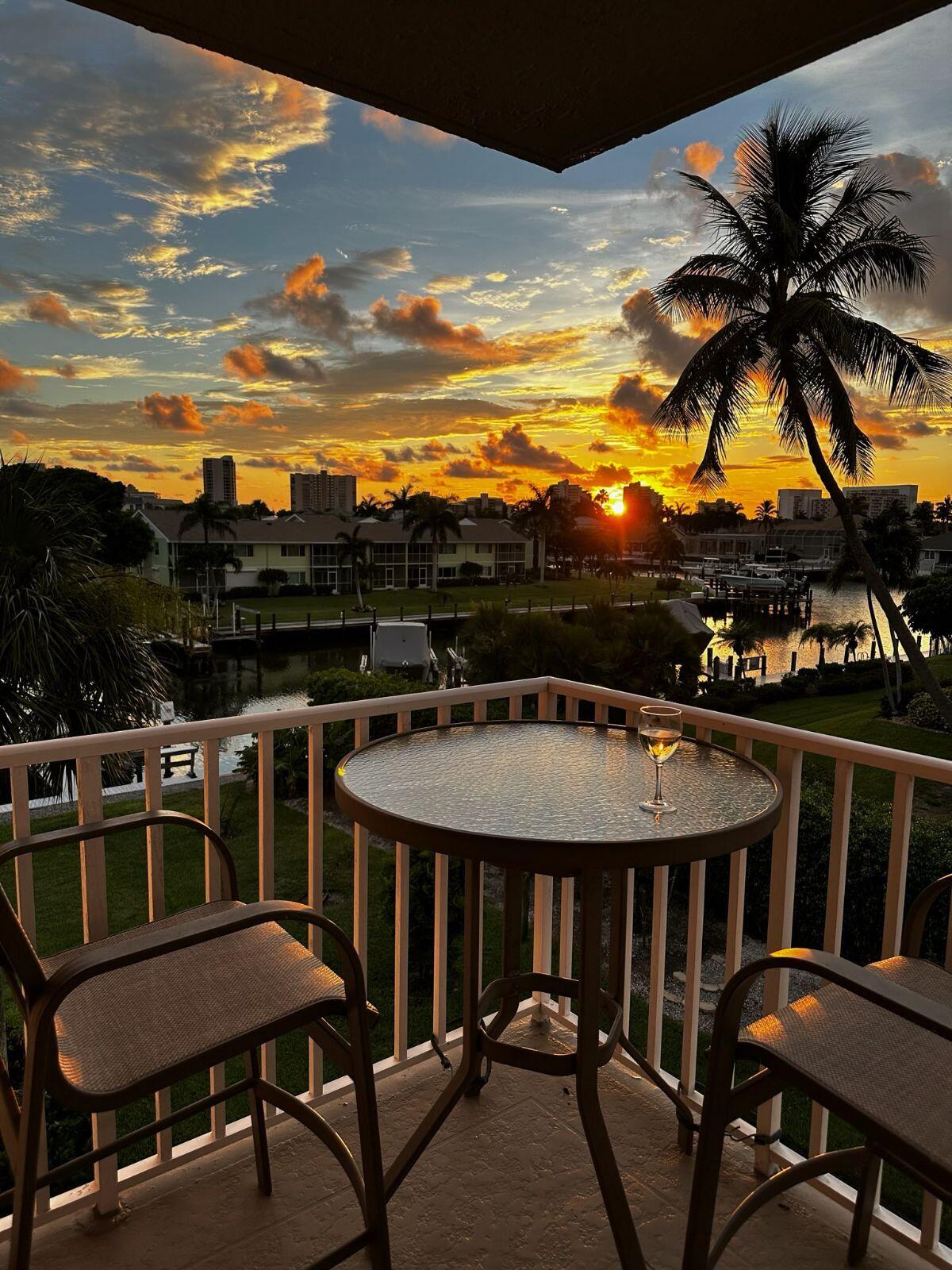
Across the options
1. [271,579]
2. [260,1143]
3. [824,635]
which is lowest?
[824,635]

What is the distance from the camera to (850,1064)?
4.22ft

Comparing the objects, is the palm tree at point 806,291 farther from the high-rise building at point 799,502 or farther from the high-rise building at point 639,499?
the high-rise building at point 639,499

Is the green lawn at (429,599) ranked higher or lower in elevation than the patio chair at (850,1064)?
lower

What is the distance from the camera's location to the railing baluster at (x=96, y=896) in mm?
1772

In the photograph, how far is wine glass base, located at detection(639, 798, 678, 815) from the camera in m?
1.61

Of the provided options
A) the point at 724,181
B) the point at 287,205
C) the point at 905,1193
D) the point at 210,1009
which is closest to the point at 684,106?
the point at 210,1009

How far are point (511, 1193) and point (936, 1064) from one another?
3.61 feet

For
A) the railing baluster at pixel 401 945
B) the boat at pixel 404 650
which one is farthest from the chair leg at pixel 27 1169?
the boat at pixel 404 650

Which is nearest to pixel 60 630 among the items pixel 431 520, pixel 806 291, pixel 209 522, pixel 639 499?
pixel 806 291

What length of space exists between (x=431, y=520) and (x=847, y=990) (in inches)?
1933

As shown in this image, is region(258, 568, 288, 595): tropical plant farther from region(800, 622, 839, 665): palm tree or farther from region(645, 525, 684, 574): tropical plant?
region(645, 525, 684, 574): tropical plant

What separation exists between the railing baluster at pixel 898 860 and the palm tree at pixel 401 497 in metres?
51.4

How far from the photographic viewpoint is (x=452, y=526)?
165 feet

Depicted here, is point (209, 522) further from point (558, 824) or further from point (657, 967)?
point (558, 824)
